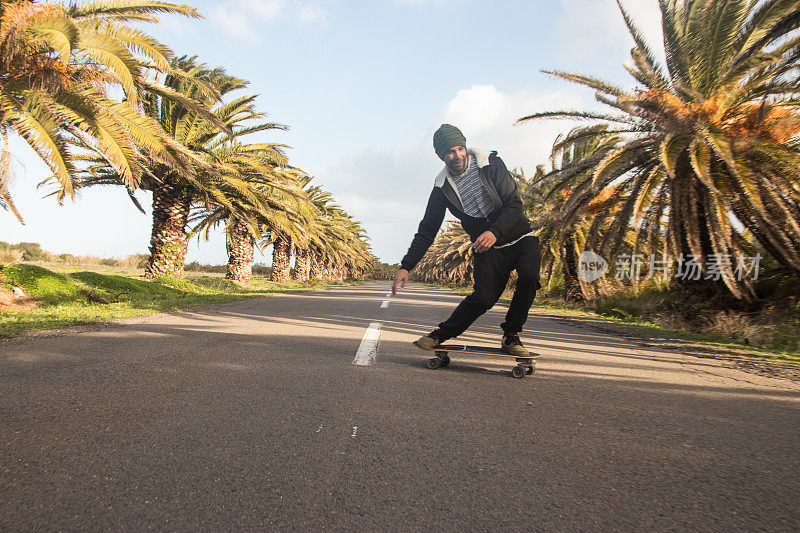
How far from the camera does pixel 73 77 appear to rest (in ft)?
27.0

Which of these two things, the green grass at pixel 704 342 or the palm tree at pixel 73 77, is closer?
the green grass at pixel 704 342

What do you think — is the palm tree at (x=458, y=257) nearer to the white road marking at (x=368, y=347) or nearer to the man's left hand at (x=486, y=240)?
the white road marking at (x=368, y=347)

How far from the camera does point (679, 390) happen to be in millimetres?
3479

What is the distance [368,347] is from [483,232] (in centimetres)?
187

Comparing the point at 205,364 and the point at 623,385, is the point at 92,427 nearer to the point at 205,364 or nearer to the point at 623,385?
the point at 205,364

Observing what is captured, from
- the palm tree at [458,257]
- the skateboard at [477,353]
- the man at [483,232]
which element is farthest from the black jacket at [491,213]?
the palm tree at [458,257]

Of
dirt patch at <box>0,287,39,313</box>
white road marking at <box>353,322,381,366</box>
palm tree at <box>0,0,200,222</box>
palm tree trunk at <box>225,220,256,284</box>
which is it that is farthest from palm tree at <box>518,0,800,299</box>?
palm tree trunk at <box>225,220,256,284</box>

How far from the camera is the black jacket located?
3865mm

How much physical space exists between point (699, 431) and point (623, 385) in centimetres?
108

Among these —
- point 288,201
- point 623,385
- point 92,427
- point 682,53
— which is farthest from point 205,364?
point 288,201

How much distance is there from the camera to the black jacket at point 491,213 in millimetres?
3865

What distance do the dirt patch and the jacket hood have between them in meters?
6.91

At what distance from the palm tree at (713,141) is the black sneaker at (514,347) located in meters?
5.69

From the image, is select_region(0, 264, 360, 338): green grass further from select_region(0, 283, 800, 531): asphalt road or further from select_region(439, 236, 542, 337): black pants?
select_region(439, 236, 542, 337): black pants
